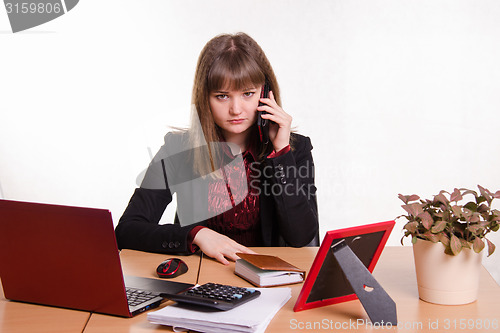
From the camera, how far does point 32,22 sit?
355cm

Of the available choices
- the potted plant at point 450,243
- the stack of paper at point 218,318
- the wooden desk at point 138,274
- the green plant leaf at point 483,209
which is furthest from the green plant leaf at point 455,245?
the wooden desk at point 138,274

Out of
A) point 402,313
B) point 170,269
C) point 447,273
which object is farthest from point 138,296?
point 447,273

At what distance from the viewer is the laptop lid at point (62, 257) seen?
1056mm

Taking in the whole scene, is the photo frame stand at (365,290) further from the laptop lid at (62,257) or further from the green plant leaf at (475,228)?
the laptop lid at (62,257)

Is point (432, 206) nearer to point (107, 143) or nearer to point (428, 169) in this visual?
point (428, 169)

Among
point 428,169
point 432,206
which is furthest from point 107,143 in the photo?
point 432,206

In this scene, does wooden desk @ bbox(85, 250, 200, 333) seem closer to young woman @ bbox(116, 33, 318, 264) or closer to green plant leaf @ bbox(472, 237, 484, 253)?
young woman @ bbox(116, 33, 318, 264)

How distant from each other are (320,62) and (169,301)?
2458 mm

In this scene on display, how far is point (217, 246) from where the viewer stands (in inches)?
61.7

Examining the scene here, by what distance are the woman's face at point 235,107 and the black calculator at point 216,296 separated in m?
0.84

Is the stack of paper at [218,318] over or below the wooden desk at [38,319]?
below

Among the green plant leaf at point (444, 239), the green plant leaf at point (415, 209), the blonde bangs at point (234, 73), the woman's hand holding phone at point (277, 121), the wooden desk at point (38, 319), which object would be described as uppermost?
the blonde bangs at point (234, 73)

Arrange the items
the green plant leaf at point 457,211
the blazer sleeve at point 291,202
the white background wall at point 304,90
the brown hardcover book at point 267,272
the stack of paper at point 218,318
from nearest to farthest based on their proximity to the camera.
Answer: the stack of paper at point 218,318 < the green plant leaf at point 457,211 < the brown hardcover book at point 267,272 < the blazer sleeve at point 291,202 < the white background wall at point 304,90

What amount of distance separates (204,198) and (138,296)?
851mm
